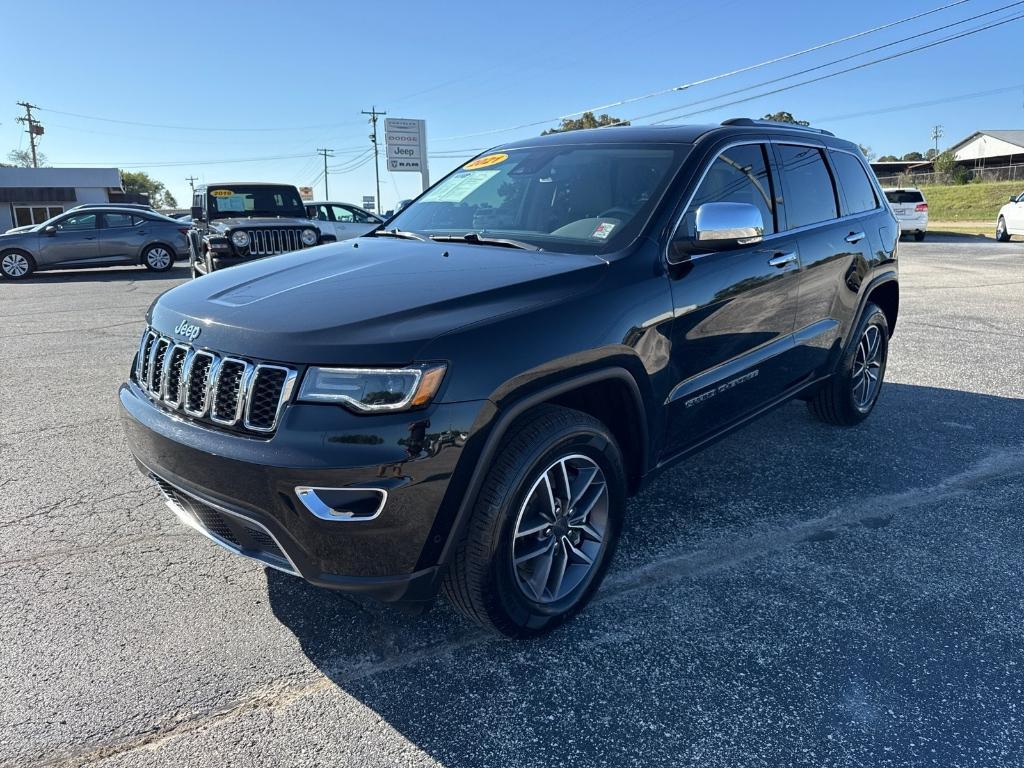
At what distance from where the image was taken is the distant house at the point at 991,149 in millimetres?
64812

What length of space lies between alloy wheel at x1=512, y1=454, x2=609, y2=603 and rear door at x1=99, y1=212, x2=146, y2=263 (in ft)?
54.9

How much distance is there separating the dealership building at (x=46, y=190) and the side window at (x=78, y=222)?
41668 mm

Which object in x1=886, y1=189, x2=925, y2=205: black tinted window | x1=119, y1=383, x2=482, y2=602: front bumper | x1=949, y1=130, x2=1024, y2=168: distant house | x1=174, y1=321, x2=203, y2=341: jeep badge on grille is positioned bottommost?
x1=119, y1=383, x2=482, y2=602: front bumper

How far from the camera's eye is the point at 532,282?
8.14 feet

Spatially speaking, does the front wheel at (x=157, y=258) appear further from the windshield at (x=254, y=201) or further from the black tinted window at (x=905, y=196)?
the black tinted window at (x=905, y=196)

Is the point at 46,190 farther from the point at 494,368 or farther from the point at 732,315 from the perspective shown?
the point at 494,368

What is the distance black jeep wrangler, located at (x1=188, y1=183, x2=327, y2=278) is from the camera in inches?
406

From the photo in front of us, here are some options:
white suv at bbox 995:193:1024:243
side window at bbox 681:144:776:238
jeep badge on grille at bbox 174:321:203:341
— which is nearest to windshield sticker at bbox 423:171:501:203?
side window at bbox 681:144:776:238

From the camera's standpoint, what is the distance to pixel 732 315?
10.7 feet

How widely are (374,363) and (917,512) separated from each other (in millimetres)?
3053

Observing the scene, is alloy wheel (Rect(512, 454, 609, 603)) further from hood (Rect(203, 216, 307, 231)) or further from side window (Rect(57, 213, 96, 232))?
side window (Rect(57, 213, 96, 232))

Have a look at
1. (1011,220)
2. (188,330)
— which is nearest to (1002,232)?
(1011,220)

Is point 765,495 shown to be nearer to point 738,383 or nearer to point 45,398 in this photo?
point 738,383

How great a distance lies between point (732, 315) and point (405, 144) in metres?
37.1
